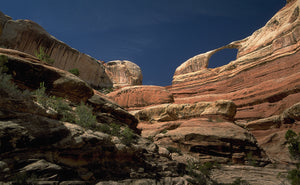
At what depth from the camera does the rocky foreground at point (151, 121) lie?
6.20m

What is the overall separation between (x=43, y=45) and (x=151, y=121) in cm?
2161

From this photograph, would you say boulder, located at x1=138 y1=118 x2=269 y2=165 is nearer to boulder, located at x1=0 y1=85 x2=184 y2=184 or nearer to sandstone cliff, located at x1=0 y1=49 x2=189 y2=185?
sandstone cliff, located at x1=0 y1=49 x2=189 y2=185

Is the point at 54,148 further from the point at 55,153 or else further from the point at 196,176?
the point at 196,176

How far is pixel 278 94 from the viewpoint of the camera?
22.1 metres

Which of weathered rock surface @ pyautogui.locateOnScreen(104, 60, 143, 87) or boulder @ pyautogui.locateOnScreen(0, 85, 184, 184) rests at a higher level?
weathered rock surface @ pyautogui.locateOnScreen(104, 60, 143, 87)

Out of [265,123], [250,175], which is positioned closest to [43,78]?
[250,175]

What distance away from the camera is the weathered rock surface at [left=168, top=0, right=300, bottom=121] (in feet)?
72.7

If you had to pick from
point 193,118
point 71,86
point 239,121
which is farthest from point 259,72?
→ point 71,86

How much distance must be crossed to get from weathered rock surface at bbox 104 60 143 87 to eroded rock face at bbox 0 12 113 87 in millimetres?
8776

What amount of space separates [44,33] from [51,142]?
93.6 feet

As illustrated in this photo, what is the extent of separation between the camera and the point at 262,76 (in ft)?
87.1

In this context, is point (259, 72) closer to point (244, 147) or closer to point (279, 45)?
point (279, 45)

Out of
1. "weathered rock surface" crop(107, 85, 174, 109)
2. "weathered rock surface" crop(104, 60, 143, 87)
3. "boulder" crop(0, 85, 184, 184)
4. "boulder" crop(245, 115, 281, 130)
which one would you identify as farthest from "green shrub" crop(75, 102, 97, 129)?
"weathered rock surface" crop(104, 60, 143, 87)

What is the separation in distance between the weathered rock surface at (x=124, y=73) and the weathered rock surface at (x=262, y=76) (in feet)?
52.6
